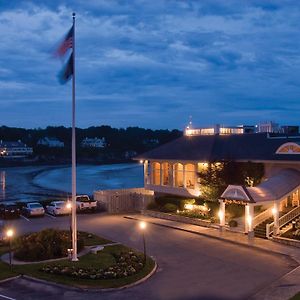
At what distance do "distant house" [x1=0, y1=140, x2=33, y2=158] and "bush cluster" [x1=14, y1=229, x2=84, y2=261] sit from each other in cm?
16049

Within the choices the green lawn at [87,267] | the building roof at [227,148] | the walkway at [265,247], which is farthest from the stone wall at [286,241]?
the green lawn at [87,267]

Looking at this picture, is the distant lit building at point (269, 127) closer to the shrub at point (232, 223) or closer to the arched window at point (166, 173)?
the arched window at point (166, 173)

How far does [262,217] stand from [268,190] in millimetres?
1687

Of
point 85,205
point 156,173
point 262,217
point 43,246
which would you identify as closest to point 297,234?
point 262,217

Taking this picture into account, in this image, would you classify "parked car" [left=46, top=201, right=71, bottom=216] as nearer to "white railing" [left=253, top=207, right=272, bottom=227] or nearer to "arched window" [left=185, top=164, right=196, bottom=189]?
"arched window" [left=185, top=164, right=196, bottom=189]

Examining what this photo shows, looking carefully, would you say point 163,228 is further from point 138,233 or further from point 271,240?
point 271,240

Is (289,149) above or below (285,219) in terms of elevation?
above

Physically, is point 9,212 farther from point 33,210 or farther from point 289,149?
point 289,149

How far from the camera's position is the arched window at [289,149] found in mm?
32875

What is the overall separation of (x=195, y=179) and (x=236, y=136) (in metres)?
5.44

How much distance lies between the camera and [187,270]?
70.6 ft

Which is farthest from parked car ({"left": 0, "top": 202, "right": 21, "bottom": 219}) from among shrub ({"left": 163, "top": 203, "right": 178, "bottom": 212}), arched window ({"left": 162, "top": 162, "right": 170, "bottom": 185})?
arched window ({"left": 162, "top": 162, "right": 170, "bottom": 185})

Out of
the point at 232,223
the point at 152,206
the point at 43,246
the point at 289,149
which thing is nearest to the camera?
the point at 43,246

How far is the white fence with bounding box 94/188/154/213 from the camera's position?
38.6 metres
